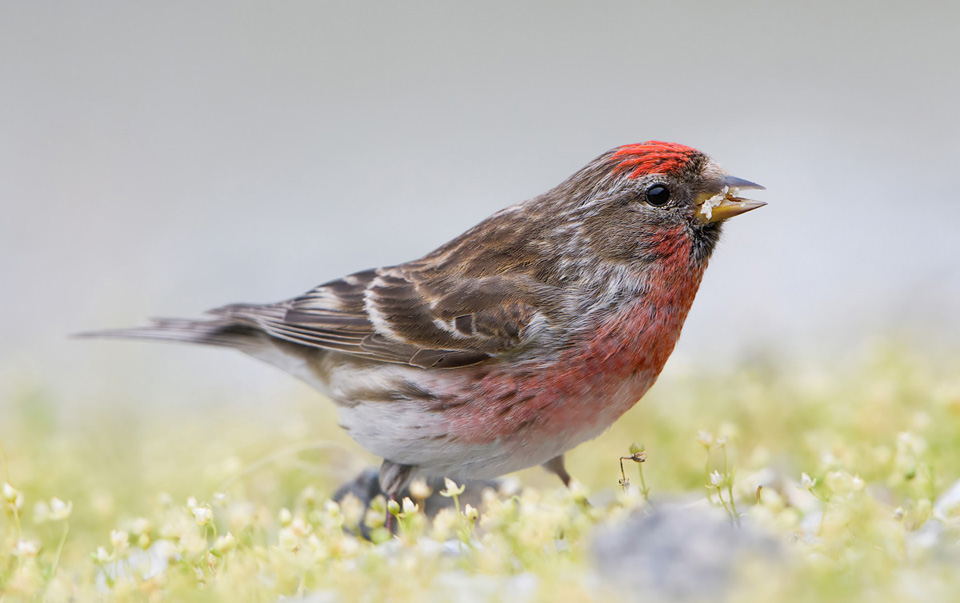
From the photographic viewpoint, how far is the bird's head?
12.3ft

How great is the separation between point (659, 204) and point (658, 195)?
36 mm

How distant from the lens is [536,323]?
3.60m

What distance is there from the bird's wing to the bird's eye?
0.58m

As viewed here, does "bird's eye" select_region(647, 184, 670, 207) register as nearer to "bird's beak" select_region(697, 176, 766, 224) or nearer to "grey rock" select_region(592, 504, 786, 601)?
"bird's beak" select_region(697, 176, 766, 224)

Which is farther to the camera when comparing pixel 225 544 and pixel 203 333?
pixel 203 333

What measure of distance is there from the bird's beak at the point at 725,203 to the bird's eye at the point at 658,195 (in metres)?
0.13

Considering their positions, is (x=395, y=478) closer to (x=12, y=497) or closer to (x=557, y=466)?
(x=557, y=466)

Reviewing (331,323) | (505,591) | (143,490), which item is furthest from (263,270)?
(505,591)

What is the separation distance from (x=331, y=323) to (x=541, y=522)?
1.94m

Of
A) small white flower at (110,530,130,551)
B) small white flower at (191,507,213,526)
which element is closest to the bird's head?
small white flower at (191,507,213,526)

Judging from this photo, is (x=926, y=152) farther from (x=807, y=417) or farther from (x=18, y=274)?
(x=18, y=274)

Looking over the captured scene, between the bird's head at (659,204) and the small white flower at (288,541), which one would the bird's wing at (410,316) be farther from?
the small white flower at (288,541)

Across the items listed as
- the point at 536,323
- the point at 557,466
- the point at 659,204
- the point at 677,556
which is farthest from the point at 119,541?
the point at 659,204

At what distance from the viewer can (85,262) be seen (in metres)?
11.7
